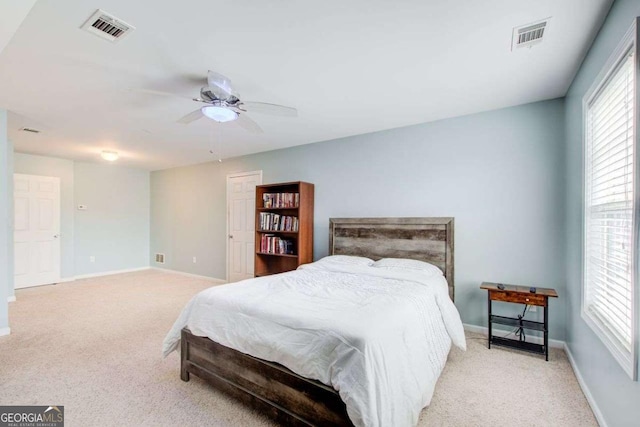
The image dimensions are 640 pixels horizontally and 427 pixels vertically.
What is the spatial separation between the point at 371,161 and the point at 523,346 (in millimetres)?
2668

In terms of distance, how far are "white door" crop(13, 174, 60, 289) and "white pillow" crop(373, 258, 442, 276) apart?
245 inches

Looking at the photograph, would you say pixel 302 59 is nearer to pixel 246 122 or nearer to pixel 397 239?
pixel 246 122

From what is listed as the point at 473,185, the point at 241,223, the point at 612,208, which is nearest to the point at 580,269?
the point at 612,208

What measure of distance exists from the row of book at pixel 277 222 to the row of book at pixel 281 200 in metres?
0.17

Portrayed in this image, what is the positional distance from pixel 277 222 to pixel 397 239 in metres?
1.92

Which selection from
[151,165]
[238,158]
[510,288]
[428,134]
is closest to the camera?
[510,288]

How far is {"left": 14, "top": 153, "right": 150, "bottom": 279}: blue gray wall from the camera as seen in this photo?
5.80m

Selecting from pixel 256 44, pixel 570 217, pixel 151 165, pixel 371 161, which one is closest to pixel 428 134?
pixel 371 161

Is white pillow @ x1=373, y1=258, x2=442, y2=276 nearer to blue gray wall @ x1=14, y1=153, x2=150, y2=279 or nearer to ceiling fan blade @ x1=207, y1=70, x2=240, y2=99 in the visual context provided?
ceiling fan blade @ x1=207, y1=70, x2=240, y2=99

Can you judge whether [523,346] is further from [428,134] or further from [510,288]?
[428,134]

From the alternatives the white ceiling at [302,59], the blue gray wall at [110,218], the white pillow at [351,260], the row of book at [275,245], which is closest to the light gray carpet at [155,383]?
the white pillow at [351,260]

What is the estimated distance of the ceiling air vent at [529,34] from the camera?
182 centimetres

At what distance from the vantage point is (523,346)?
281 cm

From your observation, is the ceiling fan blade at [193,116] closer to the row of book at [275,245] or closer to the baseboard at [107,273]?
the row of book at [275,245]
